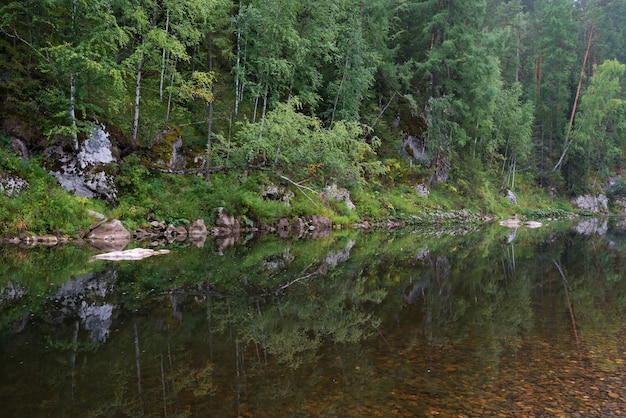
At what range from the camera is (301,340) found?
21.6 ft

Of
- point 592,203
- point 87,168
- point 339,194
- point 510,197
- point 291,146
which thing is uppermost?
point 291,146

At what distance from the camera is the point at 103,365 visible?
5.38m

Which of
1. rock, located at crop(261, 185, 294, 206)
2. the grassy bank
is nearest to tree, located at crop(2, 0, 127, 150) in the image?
the grassy bank

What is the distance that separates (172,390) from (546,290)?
9131mm

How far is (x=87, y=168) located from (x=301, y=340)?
15053 millimetres

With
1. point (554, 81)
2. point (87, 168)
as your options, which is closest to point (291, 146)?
point (87, 168)

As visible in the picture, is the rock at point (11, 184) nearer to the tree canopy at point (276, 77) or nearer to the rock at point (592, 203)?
the tree canopy at point (276, 77)

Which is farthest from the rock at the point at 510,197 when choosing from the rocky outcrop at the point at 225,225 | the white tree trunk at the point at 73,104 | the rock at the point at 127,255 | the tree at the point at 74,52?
the white tree trunk at the point at 73,104

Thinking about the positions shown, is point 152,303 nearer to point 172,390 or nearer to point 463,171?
point 172,390

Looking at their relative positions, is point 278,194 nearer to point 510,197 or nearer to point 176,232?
point 176,232

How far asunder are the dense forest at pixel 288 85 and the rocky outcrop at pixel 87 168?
1.74ft

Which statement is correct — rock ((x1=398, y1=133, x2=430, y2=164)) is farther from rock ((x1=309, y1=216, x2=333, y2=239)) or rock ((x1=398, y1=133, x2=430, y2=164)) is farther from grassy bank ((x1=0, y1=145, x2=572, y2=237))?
rock ((x1=309, y1=216, x2=333, y2=239))

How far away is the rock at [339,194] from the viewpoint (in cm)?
2668

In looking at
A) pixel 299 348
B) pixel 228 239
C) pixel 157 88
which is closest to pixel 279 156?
pixel 228 239
